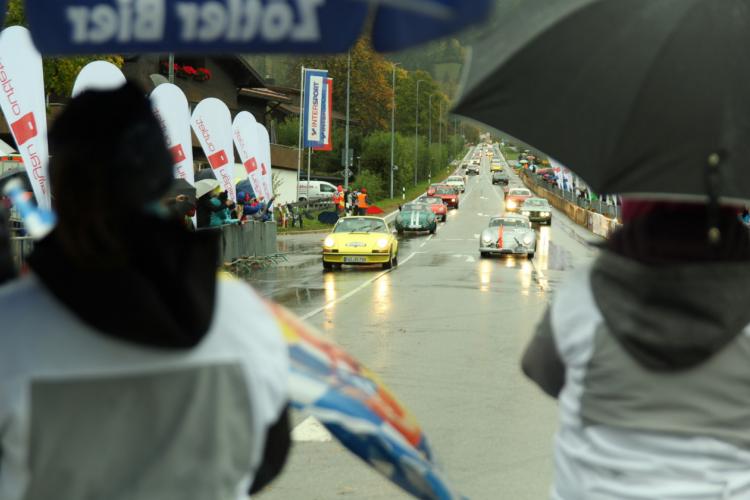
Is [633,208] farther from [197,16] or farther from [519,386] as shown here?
[519,386]

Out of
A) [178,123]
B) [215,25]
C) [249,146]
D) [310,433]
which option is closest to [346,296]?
[178,123]

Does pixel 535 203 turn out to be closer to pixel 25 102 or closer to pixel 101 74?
pixel 101 74

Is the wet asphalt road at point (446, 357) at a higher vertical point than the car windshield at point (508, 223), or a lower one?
lower

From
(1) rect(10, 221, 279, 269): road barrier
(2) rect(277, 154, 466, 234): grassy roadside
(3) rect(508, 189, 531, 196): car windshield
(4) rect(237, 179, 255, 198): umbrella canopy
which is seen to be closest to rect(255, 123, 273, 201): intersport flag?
(4) rect(237, 179, 255, 198): umbrella canopy

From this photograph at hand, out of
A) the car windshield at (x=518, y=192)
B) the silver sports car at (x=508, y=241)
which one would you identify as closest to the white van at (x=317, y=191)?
the car windshield at (x=518, y=192)

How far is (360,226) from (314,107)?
966 inches

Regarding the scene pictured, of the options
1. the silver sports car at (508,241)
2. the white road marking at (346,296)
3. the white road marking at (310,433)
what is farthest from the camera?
the silver sports car at (508,241)

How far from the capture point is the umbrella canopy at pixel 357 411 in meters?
2.46

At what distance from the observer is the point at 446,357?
11562mm

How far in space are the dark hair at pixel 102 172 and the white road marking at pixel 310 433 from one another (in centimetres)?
570

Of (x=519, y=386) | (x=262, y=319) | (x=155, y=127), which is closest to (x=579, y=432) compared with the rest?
(x=262, y=319)

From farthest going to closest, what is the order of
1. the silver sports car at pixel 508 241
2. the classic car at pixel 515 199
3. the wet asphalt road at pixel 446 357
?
the classic car at pixel 515 199 → the silver sports car at pixel 508 241 → the wet asphalt road at pixel 446 357

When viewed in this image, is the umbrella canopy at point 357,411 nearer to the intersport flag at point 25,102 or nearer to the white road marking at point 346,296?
the white road marking at point 346,296

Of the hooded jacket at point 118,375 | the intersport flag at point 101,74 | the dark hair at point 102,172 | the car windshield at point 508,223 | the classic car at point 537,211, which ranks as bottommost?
the classic car at point 537,211
